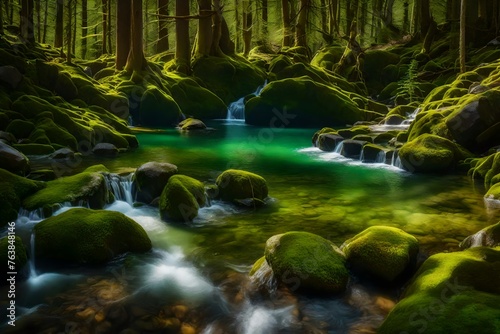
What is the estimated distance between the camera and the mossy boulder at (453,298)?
398 centimetres

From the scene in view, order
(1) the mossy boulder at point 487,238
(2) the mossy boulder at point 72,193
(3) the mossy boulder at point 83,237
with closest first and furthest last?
1. (1) the mossy boulder at point 487,238
2. (3) the mossy boulder at point 83,237
3. (2) the mossy boulder at point 72,193

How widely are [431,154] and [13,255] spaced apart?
34.6 ft

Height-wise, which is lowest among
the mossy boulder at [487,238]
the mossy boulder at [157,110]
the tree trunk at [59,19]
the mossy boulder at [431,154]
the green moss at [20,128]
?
the mossy boulder at [487,238]

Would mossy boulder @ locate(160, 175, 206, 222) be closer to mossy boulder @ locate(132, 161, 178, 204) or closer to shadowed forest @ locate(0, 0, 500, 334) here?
shadowed forest @ locate(0, 0, 500, 334)

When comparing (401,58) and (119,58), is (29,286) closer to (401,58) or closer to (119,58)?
(119,58)

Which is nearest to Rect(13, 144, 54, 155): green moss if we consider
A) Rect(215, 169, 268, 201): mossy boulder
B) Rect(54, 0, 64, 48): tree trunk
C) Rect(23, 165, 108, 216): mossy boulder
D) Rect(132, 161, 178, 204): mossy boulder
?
Rect(23, 165, 108, 216): mossy boulder

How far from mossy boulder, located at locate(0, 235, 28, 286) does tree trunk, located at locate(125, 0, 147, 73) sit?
59.3 ft

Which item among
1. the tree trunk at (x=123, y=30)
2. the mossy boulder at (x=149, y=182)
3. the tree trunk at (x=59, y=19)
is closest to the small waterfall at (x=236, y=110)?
the tree trunk at (x=123, y=30)

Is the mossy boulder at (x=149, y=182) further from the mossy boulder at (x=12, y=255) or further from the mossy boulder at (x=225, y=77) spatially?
the mossy boulder at (x=225, y=77)

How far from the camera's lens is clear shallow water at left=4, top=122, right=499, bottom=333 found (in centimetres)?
507

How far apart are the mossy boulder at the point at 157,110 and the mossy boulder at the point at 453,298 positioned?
1870 centimetres

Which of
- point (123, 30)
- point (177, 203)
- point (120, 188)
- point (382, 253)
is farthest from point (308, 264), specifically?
point (123, 30)

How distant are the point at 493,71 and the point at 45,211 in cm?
1779

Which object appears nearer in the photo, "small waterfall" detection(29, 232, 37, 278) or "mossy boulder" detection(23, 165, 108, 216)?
"small waterfall" detection(29, 232, 37, 278)
